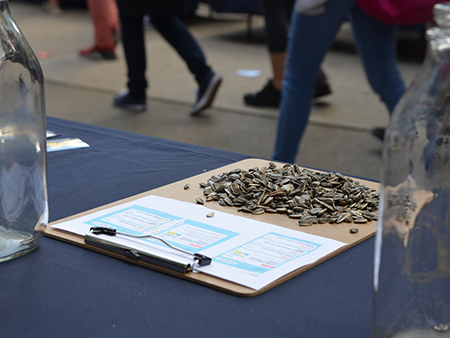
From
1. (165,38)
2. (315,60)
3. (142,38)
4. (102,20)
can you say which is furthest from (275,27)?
(102,20)

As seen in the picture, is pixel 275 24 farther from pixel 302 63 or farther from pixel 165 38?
pixel 302 63

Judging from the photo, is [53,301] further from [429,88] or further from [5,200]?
[429,88]

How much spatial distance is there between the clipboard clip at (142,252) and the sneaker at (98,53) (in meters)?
4.40

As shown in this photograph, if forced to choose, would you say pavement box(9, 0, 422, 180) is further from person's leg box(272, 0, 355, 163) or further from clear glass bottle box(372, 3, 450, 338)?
clear glass bottle box(372, 3, 450, 338)

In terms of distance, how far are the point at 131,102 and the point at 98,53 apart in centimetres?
176

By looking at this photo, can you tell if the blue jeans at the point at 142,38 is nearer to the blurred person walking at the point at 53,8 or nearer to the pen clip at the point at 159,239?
the pen clip at the point at 159,239

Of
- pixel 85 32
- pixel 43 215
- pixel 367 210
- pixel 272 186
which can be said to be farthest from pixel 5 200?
pixel 85 32

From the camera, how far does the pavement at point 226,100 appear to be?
2930 millimetres

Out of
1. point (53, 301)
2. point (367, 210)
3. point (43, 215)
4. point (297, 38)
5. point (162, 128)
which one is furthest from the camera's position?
point (162, 128)

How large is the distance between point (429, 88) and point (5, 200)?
1.69 ft

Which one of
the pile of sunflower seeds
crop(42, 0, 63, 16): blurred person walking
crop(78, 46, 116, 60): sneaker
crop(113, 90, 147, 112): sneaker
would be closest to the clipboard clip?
the pile of sunflower seeds

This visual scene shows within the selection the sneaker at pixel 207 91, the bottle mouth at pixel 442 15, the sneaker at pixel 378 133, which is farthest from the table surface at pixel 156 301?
the sneaker at pixel 207 91

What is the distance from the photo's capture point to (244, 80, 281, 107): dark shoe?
11.6ft

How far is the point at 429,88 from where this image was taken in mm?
519
